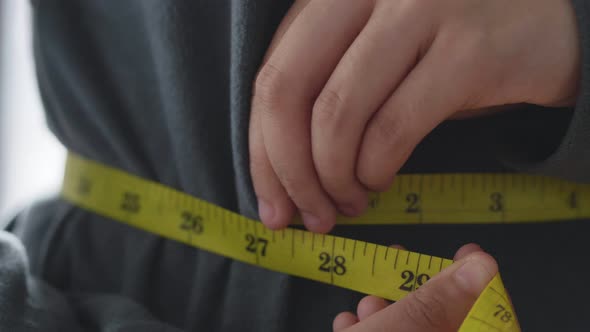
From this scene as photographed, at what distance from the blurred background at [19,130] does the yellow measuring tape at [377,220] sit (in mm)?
1087

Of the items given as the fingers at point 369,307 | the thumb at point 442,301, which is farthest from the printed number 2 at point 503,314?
the fingers at point 369,307

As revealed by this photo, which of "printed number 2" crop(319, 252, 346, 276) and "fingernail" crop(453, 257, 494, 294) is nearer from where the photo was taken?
"fingernail" crop(453, 257, 494, 294)

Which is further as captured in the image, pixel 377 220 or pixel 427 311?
pixel 377 220

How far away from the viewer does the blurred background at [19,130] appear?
6.41 feet

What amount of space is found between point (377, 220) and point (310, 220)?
0.35 ft

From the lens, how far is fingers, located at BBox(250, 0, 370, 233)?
0.73m

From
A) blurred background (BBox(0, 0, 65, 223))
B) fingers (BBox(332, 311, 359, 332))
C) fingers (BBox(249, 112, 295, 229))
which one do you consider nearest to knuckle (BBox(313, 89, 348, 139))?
fingers (BBox(249, 112, 295, 229))

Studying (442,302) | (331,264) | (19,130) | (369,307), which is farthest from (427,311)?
(19,130)

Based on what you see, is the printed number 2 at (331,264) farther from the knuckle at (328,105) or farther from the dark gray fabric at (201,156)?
the knuckle at (328,105)

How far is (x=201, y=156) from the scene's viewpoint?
92cm

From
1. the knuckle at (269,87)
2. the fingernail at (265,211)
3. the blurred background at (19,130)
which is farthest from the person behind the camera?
the blurred background at (19,130)

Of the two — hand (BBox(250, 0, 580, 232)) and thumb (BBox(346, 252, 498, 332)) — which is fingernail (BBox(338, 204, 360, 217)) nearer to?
hand (BBox(250, 0, 580, 232))

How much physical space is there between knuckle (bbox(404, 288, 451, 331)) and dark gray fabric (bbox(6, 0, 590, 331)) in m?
0.19

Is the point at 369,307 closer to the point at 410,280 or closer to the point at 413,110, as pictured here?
the point at 410,280
